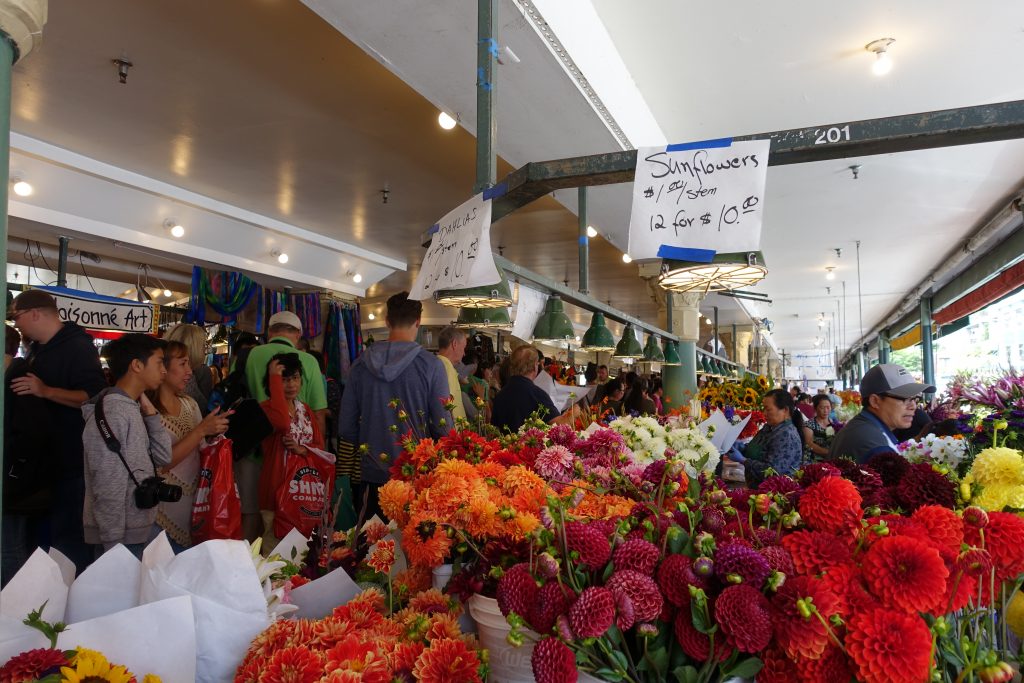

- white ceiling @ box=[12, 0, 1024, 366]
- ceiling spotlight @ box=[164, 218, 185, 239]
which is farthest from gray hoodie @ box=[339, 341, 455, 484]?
ceiling spotlight @ box=[164, 218, 185, 239]

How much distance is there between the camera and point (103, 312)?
539cm

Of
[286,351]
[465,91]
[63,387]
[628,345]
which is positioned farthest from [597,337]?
[63,387]

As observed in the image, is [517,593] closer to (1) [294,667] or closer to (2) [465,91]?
(1) [294,667]

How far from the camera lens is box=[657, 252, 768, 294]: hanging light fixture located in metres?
1.81

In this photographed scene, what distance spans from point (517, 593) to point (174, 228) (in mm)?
5809

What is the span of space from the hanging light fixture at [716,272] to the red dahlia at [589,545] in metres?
0.91

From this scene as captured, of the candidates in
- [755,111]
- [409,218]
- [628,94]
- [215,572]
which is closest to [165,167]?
[409,218]

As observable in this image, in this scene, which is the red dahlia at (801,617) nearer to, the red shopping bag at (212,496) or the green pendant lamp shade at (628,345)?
the red shopping bag at (212,496)

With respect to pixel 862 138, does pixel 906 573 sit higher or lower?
lower

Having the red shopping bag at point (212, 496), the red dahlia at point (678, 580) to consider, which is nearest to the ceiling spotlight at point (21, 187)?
the red shopping bag at point (212, 496)

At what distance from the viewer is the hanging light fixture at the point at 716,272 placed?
1.81 m

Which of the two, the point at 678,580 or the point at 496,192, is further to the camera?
the point at 496,192

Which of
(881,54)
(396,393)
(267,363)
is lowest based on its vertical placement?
(396,393)

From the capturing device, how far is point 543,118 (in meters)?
3.34
